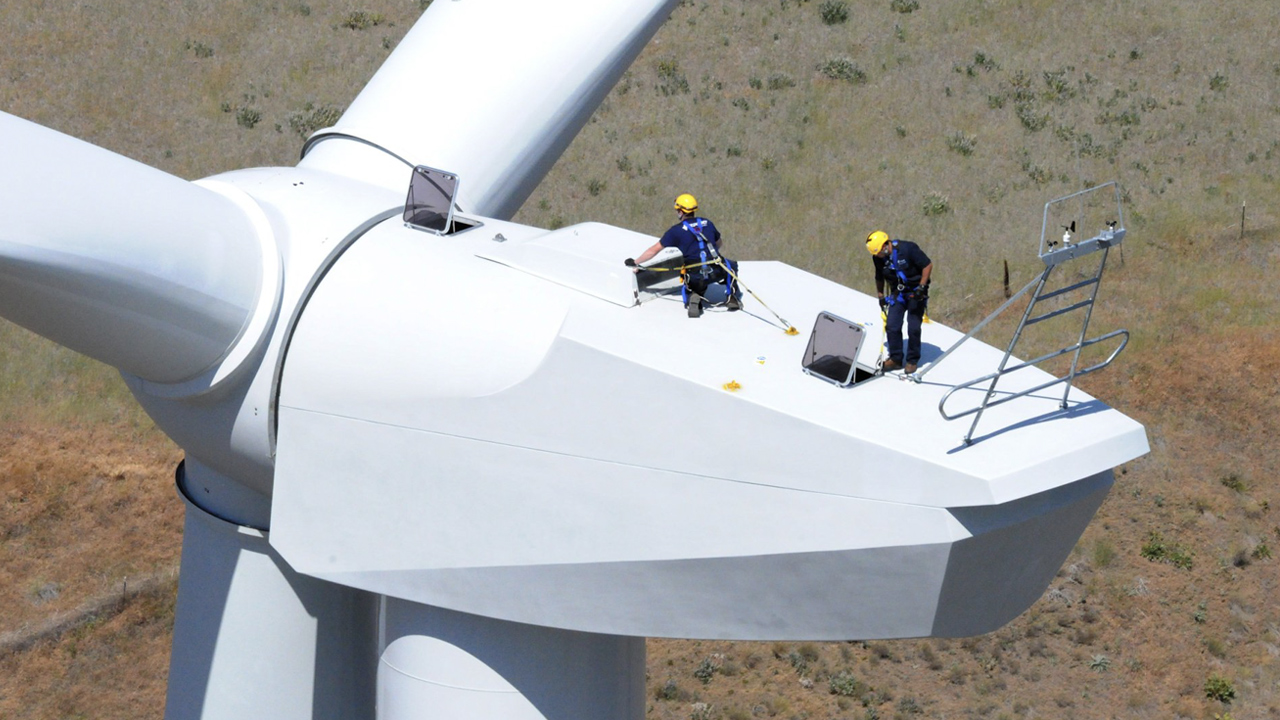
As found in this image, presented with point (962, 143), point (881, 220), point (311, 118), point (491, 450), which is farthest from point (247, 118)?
point (491, 450)

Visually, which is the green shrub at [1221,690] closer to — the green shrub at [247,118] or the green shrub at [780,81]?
the green shrub at [780,81]

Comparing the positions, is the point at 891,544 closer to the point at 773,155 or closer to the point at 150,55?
the point at 773,155

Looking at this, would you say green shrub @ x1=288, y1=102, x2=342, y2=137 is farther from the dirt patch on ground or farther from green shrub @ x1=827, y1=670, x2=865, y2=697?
green shrub @ x1=827, y1=670, x2=865, y2=697

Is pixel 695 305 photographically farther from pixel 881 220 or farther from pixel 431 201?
A: pixel 881 220

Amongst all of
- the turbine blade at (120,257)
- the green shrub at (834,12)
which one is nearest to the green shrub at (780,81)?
the green shrub at (834,12)

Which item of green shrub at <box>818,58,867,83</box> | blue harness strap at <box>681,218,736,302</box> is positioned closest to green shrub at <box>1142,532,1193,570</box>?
blue harness strap at <box>681,218,736,302</box>

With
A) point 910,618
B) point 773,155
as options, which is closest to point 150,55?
point 773,155
